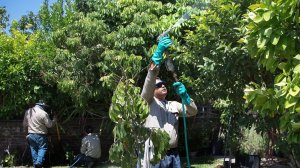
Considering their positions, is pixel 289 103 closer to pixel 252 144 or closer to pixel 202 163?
pixel 202 163

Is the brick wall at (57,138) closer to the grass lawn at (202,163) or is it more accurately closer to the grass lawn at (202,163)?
the grass lawn at (202,163)

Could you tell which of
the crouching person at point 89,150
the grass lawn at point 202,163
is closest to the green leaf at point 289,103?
the crouching person at point 89,150

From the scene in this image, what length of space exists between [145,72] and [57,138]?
11.8ft

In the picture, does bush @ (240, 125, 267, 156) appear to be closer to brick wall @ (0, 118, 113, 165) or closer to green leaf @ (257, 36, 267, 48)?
brick wall @ (0, 118, 113, 165)

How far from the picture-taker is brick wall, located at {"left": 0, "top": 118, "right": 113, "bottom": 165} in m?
11.8

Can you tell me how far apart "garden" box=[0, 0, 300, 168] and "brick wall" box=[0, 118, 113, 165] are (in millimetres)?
68

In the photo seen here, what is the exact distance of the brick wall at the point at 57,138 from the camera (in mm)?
11844

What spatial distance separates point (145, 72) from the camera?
10.7 m

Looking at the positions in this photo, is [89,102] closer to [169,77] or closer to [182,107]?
[169,77]

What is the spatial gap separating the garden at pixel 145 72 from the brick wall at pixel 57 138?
0.07 meters

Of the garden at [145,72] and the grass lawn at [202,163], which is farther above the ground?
Result: the garden at [145,72]

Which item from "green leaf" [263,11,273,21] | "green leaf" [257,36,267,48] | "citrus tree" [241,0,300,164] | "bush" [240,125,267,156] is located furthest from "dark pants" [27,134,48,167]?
"green leaf" [263,11,273,21]

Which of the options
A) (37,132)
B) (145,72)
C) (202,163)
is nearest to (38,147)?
(37,132)

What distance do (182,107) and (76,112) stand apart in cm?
799
